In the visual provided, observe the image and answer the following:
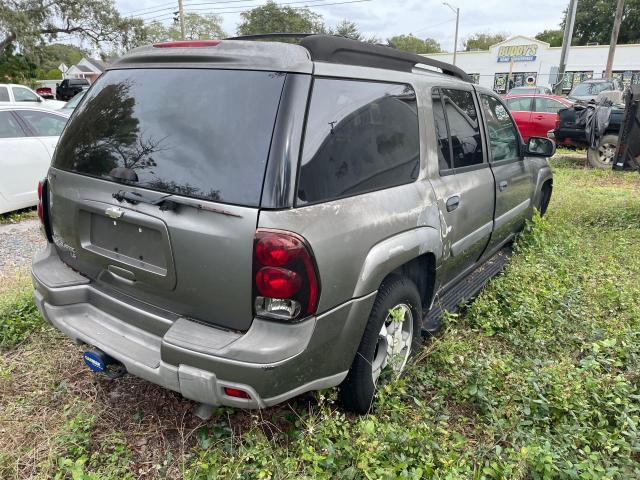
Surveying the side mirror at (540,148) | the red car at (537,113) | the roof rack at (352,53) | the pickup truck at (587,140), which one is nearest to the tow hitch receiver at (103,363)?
the roof rack at (352,53)

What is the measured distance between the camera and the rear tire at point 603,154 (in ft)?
34.0

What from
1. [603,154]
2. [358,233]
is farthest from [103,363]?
[603,154]

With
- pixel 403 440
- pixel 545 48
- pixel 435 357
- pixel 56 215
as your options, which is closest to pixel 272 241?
pixel 403 440

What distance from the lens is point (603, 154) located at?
1059 centimetres

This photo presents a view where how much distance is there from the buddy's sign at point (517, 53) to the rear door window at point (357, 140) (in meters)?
44.4

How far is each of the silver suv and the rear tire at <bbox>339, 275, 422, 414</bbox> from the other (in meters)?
0.01

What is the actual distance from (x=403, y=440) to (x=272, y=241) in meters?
1.16

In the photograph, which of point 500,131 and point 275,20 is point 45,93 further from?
point 275,20

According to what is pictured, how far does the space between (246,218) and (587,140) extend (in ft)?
36.9

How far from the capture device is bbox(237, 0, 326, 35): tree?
5938cm

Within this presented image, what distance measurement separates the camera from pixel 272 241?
1.83 metres

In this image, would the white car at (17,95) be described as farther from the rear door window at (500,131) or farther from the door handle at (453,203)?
the door handle at (453,203)

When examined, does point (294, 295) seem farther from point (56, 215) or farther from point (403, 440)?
point (56, 215)

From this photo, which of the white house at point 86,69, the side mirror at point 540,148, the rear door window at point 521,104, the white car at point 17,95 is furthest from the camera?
the white house at point 86,69
